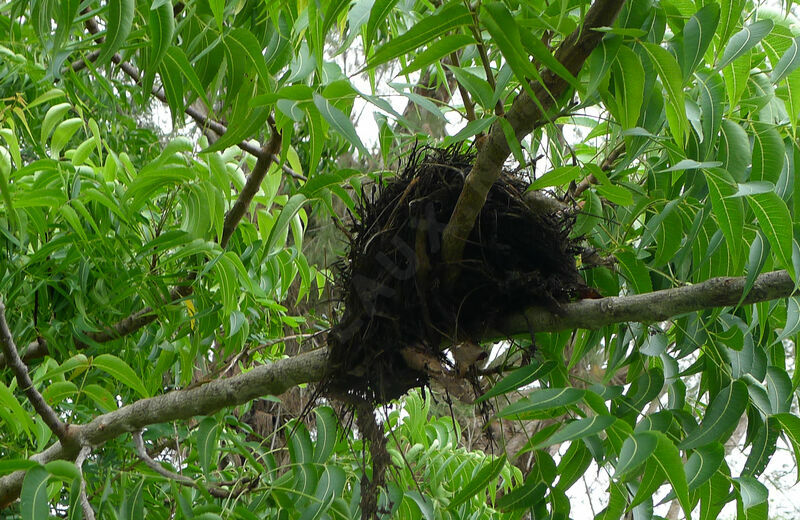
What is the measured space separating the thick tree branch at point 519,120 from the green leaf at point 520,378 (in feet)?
0.46

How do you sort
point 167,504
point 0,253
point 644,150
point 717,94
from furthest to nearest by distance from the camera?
point 167,504 → point 0,253 → point 644,150 → point 717,94

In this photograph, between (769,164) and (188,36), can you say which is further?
(188,36)

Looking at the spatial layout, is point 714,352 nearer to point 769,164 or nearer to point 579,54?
point 769,164

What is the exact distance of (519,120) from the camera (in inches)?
27.7

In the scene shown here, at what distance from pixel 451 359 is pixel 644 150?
346 mm

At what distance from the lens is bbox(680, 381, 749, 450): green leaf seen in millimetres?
871

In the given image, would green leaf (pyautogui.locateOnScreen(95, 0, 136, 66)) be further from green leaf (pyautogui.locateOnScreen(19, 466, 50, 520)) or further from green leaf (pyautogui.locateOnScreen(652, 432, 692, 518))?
green leaf (pyautogui.locateOnScreen(652, 432, 692, 518))

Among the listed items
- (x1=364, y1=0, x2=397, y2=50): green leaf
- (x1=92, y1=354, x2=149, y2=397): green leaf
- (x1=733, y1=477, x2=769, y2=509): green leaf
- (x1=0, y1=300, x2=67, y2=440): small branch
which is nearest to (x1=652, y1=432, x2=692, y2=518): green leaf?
(x1=733, y1=477, x2=769, y2=509): green leaf

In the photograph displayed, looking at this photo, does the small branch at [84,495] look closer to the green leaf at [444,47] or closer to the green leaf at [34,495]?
the green leaf at [34,495]

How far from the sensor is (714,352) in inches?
37.5

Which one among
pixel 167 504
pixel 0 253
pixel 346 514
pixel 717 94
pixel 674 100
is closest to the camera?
pixel 674 100

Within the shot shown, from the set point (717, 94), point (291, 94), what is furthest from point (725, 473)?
point (291, 94)

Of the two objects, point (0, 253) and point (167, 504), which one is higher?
point (0, 253)

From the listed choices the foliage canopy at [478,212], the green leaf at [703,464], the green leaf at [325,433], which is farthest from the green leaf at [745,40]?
the green leaf at [325,433]
